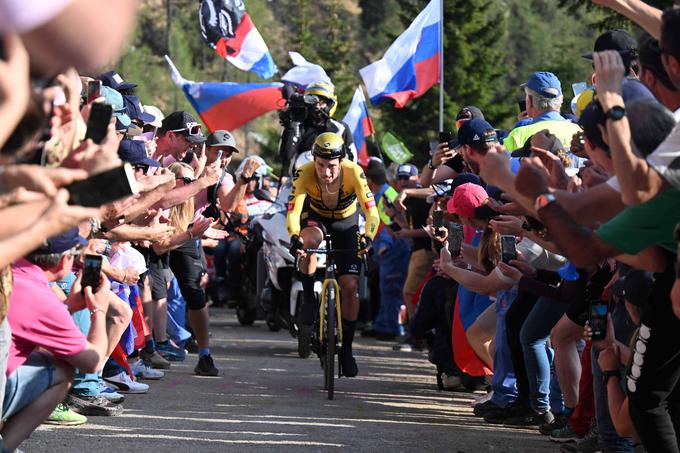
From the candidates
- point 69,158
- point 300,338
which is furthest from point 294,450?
point 300,338

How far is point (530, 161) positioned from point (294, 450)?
2.85 meters

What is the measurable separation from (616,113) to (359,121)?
597 inches

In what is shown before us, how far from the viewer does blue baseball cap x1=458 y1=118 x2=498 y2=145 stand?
8938mm

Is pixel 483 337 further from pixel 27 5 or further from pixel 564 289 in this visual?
pixel 27 5

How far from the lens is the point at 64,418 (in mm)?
8188

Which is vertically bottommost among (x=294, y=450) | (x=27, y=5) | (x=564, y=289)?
(x=294, y=450)

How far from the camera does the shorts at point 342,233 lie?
11297 millimetres

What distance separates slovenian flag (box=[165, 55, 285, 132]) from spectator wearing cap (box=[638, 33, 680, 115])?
12.6 metres

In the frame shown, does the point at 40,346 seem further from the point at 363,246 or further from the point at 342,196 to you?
the point at 342,196

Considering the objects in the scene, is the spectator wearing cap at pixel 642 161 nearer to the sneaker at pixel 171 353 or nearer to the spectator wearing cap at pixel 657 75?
the spectator wearing cap at pixel 657 75

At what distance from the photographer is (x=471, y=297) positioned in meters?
10.1

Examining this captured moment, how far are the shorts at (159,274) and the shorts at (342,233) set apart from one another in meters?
1.33

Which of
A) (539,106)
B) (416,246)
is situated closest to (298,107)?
(416,246)

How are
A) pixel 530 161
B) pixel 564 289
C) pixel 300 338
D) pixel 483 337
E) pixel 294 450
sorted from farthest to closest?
pixel 300 338 < pixel 483 337 < pixel 564 289 < pixel 294 450 < pixel 530 161
